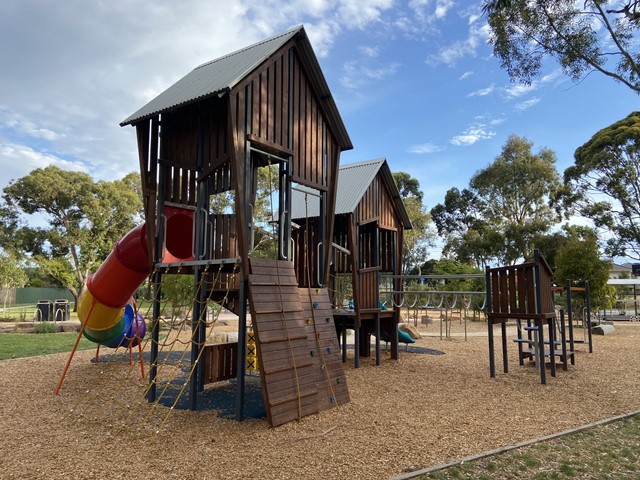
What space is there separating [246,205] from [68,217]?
30159mm

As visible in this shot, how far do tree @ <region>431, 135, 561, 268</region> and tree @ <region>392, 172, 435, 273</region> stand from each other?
3.41m

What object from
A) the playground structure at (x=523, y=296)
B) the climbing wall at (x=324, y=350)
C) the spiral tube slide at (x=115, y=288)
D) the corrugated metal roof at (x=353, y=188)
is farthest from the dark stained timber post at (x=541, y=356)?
the spiral tube slide at (x=115, y=288)

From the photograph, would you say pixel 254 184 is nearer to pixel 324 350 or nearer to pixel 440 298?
pixel 324 350

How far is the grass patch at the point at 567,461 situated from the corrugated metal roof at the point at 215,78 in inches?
219

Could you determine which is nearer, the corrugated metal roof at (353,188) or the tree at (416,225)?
the corrugated metal roof at (353,188)

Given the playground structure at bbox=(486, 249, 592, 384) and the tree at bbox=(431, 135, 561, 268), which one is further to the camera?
the tree at bbox=(431, 135, 561, 268)

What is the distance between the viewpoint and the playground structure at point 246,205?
6602 mm

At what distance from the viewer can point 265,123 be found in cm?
735

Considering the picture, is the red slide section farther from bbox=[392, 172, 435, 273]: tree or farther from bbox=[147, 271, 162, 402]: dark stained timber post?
bbox=[392, 172, 435, 273]: tree

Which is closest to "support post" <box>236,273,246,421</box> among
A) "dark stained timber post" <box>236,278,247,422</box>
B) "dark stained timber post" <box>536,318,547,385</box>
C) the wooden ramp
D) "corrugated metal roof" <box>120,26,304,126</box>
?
"dark stained timber post" <box>236,278,247,422</box>

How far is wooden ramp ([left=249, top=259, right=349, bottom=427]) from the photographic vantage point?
6.23 m

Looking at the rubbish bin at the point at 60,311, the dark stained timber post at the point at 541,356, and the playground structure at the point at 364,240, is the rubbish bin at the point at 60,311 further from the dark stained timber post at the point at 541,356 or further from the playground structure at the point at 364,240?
the dark stained timber post at the point at 541,356

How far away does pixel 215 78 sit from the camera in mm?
7391

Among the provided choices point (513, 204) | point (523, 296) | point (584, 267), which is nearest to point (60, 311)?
point (523, 296)
